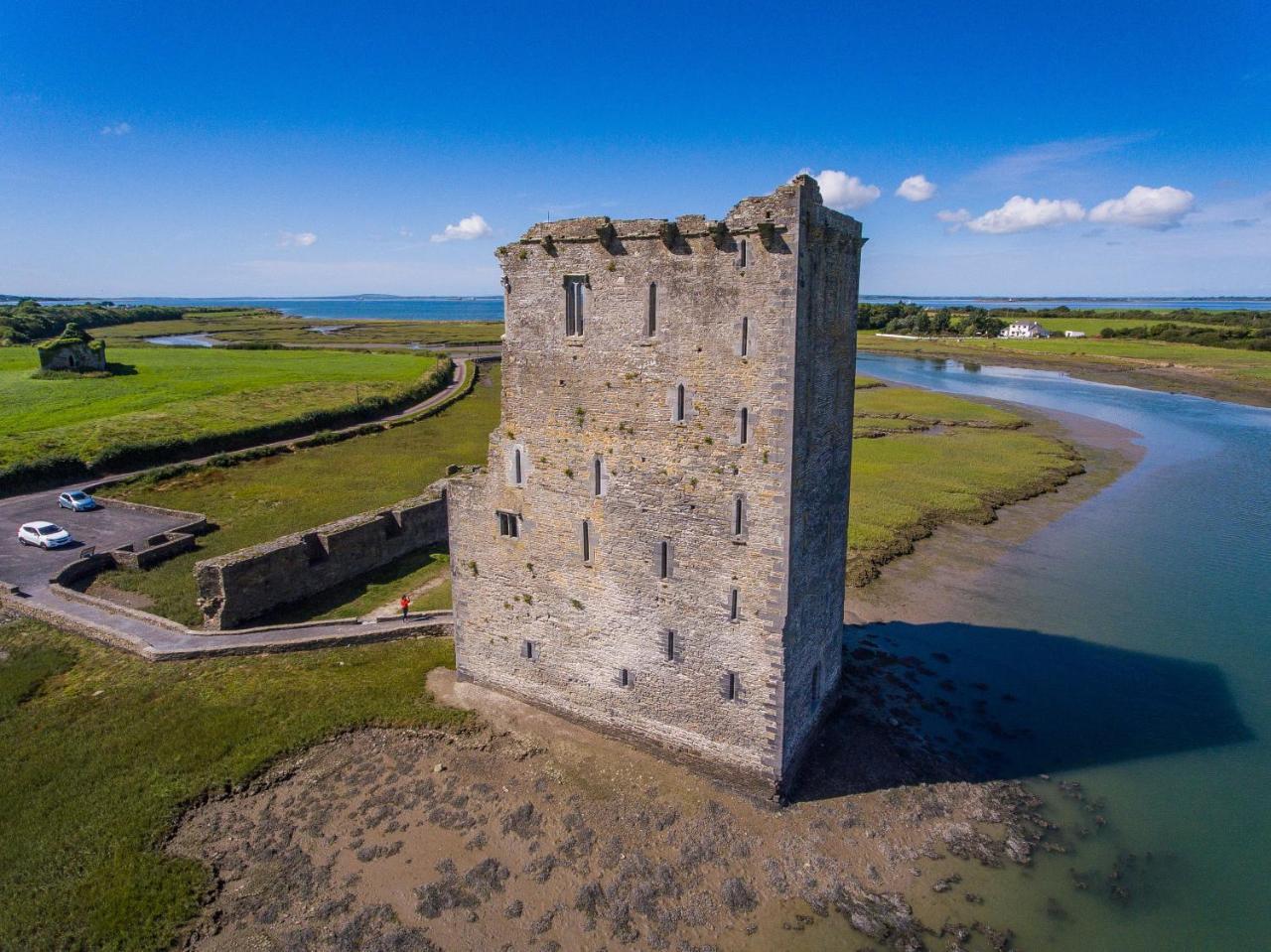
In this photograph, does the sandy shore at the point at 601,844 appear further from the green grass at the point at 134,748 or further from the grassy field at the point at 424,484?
the grassy field at the point at 424,484

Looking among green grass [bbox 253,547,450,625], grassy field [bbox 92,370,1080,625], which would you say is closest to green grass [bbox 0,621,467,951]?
green grass [bbox 253,547,450,625]

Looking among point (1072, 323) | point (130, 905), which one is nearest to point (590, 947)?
point (130, 905)

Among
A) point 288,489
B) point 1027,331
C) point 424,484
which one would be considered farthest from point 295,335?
point 1027,331

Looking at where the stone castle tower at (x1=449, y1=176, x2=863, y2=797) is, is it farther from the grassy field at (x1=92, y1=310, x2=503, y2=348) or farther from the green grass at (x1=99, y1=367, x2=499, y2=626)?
the grassy field at (x1=92, y1=310, x2=503, y2=348)

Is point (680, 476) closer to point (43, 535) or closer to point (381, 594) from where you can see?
point (381, 594)

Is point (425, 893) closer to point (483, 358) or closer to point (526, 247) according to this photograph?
point (526, 247)
